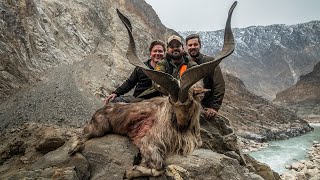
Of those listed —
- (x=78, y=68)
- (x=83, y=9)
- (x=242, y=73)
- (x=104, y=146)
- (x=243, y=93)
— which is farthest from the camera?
(x=242, y=73)

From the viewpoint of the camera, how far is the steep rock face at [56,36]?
14691mm

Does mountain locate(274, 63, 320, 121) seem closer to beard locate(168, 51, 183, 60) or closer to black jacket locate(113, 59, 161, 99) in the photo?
black jacket locate(113, 59, 161, 99)

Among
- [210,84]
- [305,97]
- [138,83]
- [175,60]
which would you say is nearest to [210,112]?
[210,84]

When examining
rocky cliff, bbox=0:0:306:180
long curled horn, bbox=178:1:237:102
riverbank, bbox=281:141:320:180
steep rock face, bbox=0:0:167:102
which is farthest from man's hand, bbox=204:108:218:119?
riverbank, bbox=281:141:320:180

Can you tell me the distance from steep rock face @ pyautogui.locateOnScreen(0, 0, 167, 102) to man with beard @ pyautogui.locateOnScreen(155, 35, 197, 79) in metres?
8.46

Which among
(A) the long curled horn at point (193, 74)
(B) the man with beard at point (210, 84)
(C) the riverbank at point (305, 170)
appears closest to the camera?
(A) the long curled horn at point (193, 74)

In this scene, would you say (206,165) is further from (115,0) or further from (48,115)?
(115,0)

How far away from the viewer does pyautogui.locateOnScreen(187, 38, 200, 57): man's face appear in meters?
6.48

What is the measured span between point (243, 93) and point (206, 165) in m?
54.2

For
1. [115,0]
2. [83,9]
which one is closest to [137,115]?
[83,9]

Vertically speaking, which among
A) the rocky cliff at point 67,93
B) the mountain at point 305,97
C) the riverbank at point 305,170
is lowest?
the mountain at point 305,97

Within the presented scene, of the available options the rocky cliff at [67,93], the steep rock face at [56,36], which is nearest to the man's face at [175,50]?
the rocky cliff at [67,93]

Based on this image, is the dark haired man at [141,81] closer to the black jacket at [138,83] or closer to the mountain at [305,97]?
the black jacket at [138,83]

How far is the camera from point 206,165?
488 centimetres
